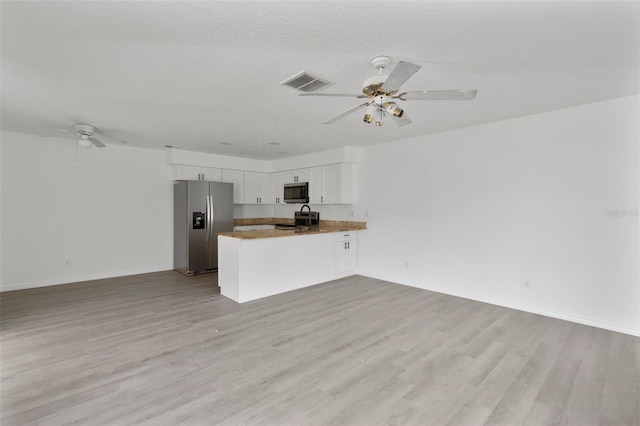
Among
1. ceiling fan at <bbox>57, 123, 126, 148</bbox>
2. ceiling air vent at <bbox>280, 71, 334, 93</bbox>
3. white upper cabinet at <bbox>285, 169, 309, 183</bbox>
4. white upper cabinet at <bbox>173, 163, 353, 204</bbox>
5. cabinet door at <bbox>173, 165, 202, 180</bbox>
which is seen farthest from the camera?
white upper cabinet at <bbox>285, 169, 309, 183</bbox>

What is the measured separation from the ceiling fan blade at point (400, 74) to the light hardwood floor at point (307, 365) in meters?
2.15

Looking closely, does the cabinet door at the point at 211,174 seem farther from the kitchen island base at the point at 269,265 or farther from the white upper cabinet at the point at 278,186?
the kitchen island base at the point at 269,265

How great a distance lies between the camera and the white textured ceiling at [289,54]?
5.54ft

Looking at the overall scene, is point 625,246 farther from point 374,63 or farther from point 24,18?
point 24,18

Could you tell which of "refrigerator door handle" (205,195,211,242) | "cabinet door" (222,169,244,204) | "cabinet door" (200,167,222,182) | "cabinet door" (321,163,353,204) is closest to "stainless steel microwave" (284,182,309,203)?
"cabinet door" (321,163,353,204)

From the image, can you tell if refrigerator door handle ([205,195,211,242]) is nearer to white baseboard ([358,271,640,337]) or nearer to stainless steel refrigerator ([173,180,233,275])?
stainless steel refrigerator ([173,180,233,275])

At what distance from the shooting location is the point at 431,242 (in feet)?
15.4

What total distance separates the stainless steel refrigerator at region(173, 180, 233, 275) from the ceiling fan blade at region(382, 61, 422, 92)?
4658 millimetres

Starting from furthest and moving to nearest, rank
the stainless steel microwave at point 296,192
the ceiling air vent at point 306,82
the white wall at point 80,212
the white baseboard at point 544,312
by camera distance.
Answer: the stainless steel microwave at point 296,192
the white wall at point 80,212
the white baseboard at point 544,312
the ceiling air vent at point 306,82

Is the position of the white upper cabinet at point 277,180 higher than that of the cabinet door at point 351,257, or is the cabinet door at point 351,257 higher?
the white upper cabinet at point 277,180

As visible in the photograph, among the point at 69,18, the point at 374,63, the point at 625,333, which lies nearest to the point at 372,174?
the point at 374,63

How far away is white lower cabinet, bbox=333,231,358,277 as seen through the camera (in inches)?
209

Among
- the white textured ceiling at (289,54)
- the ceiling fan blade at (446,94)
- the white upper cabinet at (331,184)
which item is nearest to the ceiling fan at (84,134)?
the white textured ceiling at (289,54)

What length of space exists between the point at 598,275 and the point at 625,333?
612mm
